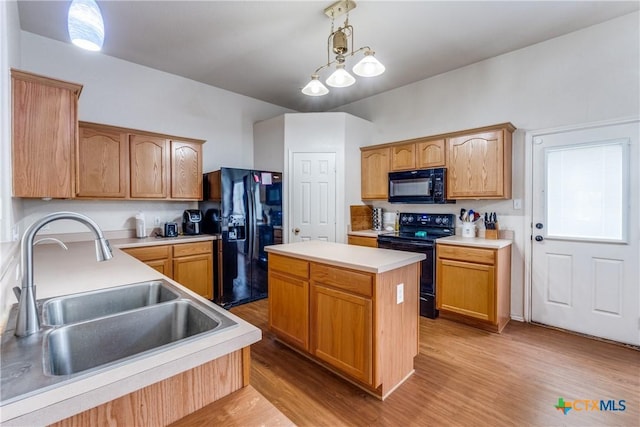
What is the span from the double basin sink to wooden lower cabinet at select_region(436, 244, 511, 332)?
2723mm

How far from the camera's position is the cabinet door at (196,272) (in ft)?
11.1

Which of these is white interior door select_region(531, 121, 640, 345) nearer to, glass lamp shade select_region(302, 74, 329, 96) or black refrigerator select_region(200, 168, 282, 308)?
glass lamp shade select_region(302, 74, 329, 96)

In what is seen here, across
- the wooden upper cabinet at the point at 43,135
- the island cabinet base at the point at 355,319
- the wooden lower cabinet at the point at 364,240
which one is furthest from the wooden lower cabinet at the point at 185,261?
the wooden lower cabinet at the point at 364,240

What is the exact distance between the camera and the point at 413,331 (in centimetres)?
223

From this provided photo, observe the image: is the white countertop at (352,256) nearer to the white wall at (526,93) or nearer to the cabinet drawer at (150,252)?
the cabinet drawer at (150,252)

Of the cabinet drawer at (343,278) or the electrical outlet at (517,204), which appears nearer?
the cabinet drawer at (343,278)

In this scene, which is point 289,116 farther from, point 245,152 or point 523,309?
point 523,309

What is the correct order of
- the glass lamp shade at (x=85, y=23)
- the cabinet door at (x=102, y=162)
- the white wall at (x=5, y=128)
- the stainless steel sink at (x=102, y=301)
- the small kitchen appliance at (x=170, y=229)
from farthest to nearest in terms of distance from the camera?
the small kitchen appliance at (x=170, y=229), the cabinet door at (x=102, y=162), the white wall at (x=5, y=128), the glass lamp shade at (x=85, y=23), the stainless steel sink at (x=102, y=301)

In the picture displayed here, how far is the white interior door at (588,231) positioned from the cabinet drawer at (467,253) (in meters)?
0.65

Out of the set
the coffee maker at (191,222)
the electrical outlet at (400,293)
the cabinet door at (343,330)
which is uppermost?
the coffee maker at (191,222)

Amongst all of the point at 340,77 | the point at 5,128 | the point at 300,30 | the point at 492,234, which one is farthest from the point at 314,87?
the point at 492,234

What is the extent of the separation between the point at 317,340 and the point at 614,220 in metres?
2.89

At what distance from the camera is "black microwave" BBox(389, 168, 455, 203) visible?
11.5ft

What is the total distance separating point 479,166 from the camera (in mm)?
3254
